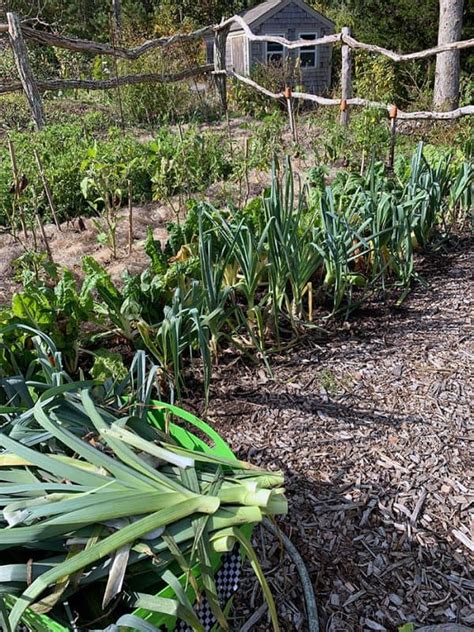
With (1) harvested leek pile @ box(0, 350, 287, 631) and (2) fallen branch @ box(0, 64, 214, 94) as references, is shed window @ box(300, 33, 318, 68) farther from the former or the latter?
(1) harvested leek pile @ box(0, 350, 287, 631)

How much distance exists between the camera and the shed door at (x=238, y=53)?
47.3ft

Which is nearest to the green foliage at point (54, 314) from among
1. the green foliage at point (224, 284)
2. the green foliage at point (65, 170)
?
the green foliage at point (224, 284)

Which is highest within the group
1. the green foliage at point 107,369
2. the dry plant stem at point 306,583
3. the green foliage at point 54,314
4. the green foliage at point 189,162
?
the green foliage at point 189,162

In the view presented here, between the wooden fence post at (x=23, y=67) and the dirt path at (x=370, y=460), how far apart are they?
6044 mm

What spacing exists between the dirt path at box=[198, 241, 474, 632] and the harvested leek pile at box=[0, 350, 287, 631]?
0.54 meters

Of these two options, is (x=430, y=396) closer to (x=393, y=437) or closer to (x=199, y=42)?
(x=393, y=437)

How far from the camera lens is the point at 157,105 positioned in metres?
9.54

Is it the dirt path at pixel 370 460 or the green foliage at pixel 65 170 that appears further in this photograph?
the green foliage at pixel 65 170

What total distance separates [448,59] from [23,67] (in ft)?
22.8

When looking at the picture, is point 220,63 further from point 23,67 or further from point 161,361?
point 161,361

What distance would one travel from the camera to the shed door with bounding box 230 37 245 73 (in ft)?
47.3

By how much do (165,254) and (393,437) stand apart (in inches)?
57.9

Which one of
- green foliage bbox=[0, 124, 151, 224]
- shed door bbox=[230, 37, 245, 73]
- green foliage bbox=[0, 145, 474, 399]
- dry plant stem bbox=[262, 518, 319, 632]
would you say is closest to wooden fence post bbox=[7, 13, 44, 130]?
green foliage bbox=[0, 124, 151, 224]

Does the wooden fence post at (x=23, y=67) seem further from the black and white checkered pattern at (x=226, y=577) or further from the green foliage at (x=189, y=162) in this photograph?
the black and white checkered pattern at (x=226, y=577)
